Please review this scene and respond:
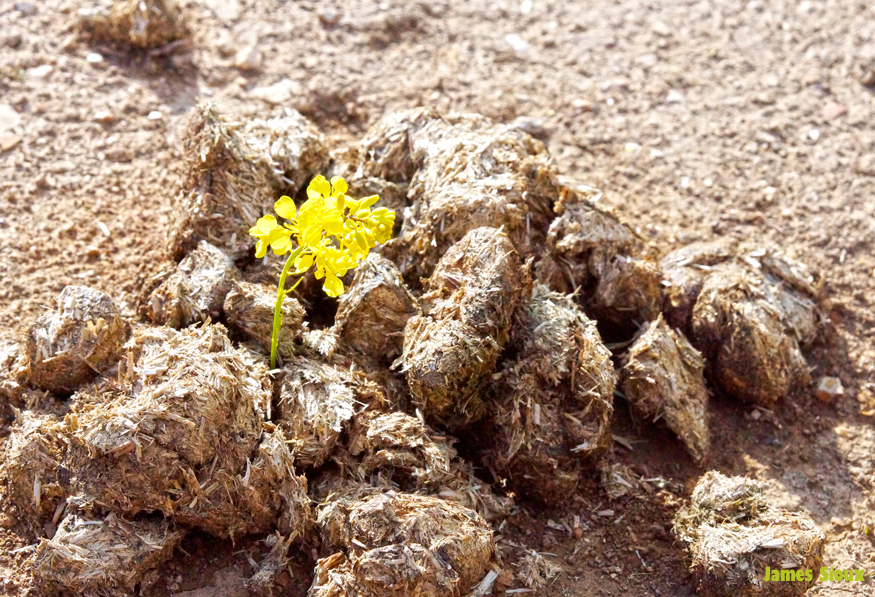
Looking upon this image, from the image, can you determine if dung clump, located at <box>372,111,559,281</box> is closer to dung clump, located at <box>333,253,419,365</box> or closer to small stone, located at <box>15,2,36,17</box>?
dung clump, located at <box>333,253,419,365</box>

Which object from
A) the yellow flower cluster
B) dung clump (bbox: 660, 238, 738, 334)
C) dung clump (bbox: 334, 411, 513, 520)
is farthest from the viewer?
dung clump (bbox: 660, 238, 738, 334)

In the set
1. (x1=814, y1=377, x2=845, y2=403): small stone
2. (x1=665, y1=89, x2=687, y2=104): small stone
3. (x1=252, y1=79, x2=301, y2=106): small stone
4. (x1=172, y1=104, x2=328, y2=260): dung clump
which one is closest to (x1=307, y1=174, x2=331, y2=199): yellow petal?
(x1=172, y1=104, x2=328, y2=260): dung clump

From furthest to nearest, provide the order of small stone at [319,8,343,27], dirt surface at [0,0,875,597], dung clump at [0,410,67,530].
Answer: small stone at [319,8,343,27], dirt surface at [0,0,875,597], dung clump at [0,410,67,530]

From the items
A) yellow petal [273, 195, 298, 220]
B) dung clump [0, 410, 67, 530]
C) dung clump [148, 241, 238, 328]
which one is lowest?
dung clump [0, 410, 67, 530]

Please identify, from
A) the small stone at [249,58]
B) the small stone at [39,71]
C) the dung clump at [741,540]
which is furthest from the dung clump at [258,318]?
the small stone at [39,71]

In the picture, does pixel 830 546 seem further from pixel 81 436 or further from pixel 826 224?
pixel 81 436

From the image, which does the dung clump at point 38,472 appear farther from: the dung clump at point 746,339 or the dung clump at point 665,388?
the dung clump at point 746,339

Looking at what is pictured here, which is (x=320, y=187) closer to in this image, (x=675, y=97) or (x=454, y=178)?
(x=454, y=178)
